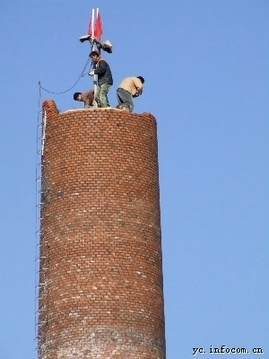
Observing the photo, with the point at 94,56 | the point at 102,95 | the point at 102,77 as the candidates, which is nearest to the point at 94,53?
the point at 94,56

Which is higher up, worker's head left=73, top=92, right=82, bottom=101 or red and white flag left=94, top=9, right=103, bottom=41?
red and white flag left=94, top=9, right=103, bottom=41

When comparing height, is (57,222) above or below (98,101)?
below

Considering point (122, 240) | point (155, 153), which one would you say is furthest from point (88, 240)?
point (155, 153)

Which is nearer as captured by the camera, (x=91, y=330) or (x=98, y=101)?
(x=91, y=330)

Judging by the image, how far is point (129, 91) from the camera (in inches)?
1394

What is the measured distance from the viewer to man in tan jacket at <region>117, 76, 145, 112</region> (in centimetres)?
3512

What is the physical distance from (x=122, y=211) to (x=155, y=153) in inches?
81.3

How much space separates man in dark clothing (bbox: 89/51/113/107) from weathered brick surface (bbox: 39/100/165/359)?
1.21m

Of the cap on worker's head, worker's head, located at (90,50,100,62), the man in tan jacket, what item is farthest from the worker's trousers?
the cap on worker's head

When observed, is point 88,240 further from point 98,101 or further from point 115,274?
point 98,101

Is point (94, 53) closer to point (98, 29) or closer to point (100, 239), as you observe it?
point (98, 29)

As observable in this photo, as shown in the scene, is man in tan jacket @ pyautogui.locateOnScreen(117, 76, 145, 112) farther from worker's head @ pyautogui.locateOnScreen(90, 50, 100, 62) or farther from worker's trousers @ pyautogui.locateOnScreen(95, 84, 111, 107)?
worker's head @ pyautogui.locateOnScreen(90, 50, 100, 62)

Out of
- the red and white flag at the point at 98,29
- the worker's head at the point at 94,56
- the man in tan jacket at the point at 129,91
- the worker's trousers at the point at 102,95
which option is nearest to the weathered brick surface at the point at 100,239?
the man in tan jacket at the point at 129,91

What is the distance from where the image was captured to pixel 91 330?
105ft
